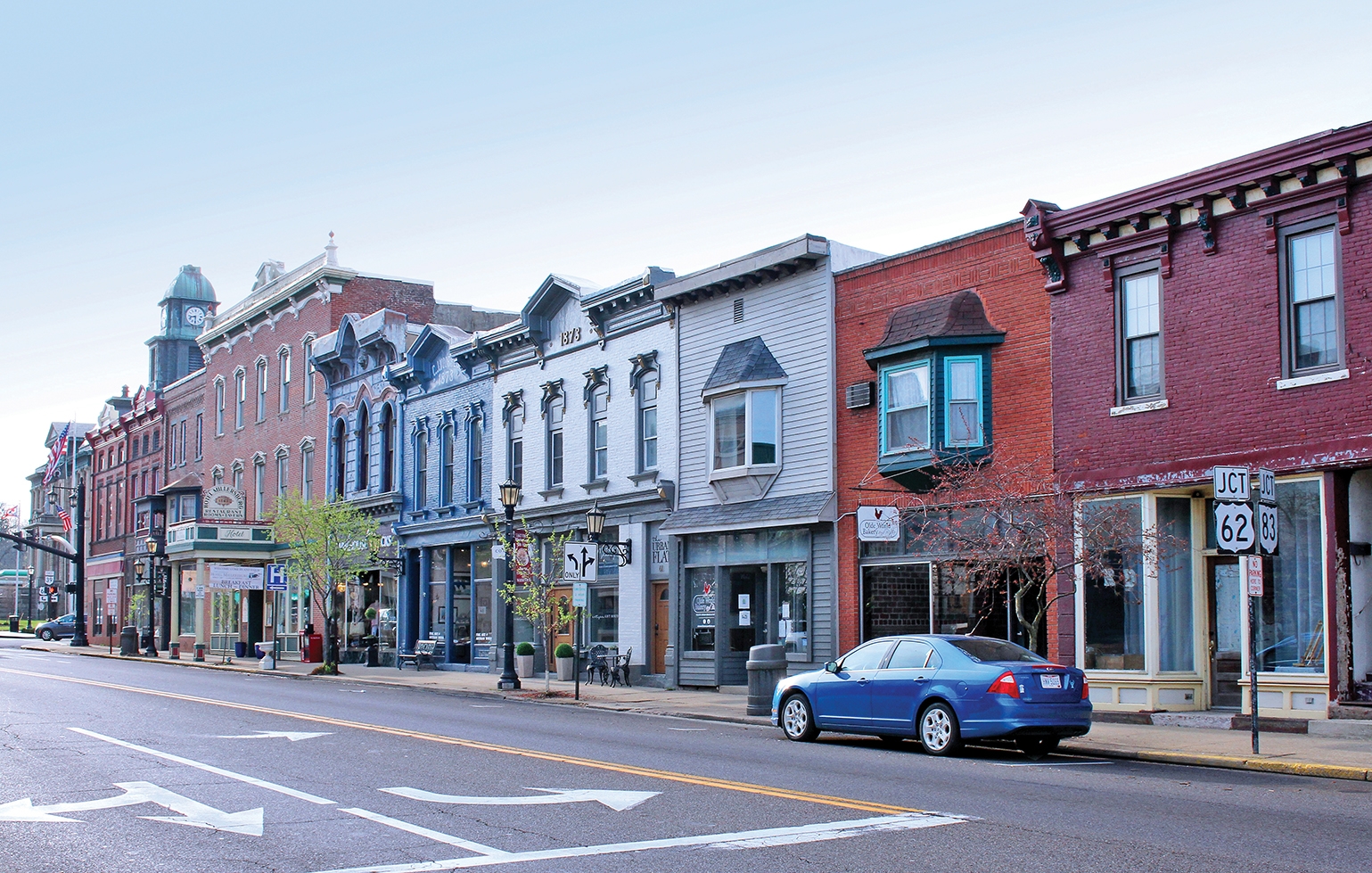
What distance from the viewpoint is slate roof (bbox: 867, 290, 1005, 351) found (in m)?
23.2

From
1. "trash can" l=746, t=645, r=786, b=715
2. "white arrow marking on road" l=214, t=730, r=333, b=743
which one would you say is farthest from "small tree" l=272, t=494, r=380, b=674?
"white arrow marking on road" l=214, t=730, r=333, b=743

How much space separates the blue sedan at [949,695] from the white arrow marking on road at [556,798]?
499 cm

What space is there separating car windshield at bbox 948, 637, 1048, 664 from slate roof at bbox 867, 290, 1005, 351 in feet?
26.3

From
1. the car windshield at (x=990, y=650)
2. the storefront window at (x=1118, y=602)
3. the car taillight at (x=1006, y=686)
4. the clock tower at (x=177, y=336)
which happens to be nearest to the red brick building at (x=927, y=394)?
the storefront window at (x=1118, y=602)

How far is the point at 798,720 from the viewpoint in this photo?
705 inches

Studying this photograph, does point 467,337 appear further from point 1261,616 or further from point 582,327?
point 1261,616

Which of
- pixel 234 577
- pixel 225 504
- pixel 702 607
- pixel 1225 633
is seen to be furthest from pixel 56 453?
pixel 1225 633

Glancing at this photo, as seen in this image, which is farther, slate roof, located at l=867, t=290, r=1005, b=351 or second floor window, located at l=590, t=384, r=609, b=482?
second floor window, located at l=590, t=384, r=609, b=482

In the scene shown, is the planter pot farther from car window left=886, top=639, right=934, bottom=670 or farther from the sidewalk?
car window left=886, top=639, right=934, bottom=670

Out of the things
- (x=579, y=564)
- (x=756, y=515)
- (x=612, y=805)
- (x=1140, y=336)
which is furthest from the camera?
(x=756, y=515)

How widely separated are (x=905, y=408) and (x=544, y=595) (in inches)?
438

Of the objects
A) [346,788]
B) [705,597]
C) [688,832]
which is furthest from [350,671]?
[688,832]

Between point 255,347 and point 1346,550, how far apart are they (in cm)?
4371

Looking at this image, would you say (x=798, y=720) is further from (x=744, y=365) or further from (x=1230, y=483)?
(x=744, y=365)
